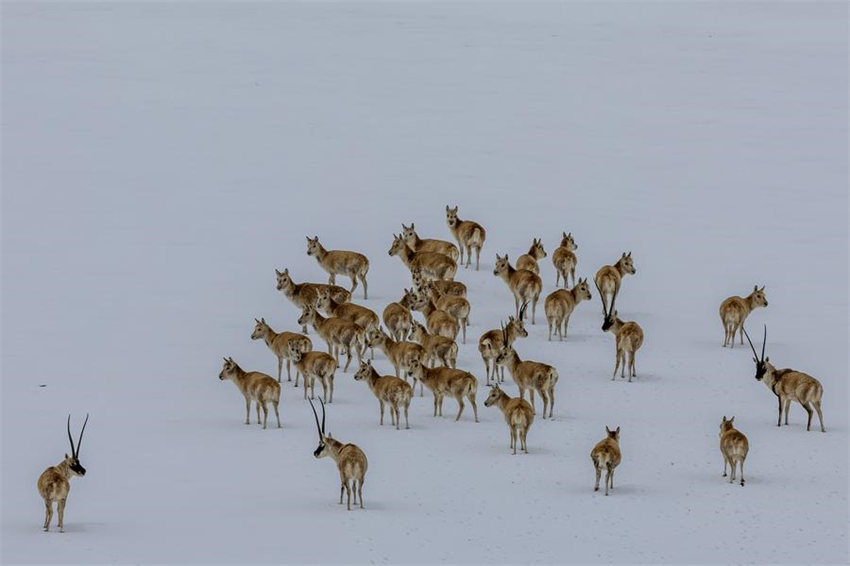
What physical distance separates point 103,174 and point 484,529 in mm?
22851

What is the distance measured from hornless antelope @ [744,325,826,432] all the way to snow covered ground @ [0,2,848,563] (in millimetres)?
394

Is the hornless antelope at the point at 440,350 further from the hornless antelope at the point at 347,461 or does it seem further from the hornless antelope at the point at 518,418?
the hornless antelope at the point at 347,461

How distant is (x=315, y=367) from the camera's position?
2267 centimetres

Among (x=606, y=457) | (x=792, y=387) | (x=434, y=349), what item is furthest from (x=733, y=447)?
(x=434, y=349)

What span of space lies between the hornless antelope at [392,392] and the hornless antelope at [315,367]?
0.54m

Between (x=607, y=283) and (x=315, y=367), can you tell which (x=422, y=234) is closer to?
(x=607, y=283)

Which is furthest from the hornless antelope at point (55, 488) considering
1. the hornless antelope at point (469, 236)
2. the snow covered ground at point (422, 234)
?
the hornless antelope at point (469, 236)

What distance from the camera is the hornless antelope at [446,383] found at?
2200cm

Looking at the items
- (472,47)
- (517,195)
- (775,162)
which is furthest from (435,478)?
(472,47)

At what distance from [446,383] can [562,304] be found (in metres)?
4.29

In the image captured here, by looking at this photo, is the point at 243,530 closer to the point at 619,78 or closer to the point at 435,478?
the point at 435,478

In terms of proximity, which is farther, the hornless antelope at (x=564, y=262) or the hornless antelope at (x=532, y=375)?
the hornless antelope at (x=564, y=262)

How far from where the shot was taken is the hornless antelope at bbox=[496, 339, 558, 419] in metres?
22.2

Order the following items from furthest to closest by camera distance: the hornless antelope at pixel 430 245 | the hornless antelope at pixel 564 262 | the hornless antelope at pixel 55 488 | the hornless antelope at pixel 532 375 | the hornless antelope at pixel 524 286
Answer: the hornless antelope at pixel 430 245
the hornless antelope at pixel 564 262
the hornless antelope at pixel 524 286
the hornless antelope at pixel 532 375
the hornless antelope at pixel 55 488
